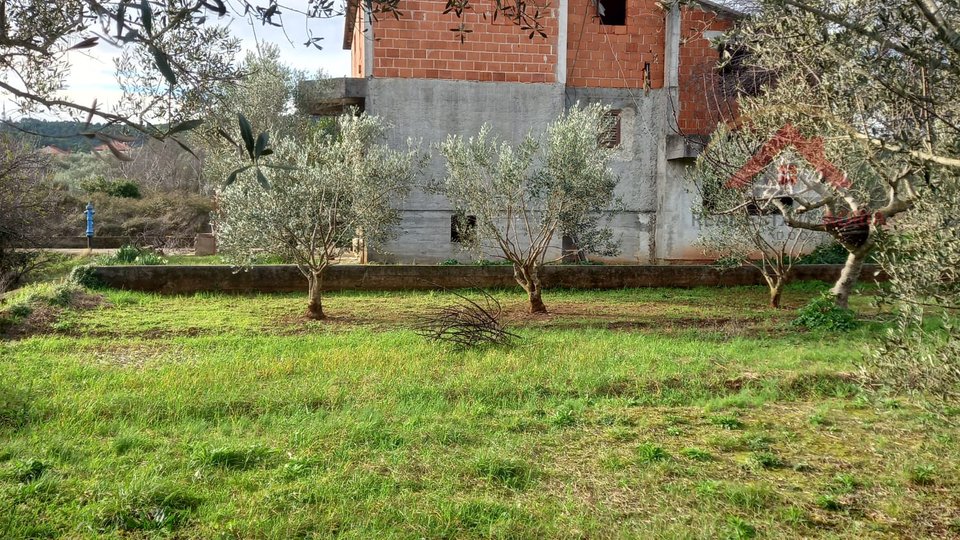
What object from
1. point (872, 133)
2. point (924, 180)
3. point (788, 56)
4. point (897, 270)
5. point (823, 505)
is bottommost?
point (823, 505)

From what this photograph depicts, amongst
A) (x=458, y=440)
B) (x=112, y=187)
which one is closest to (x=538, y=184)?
(x=458, y=440)

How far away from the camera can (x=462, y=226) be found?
47.7 feet

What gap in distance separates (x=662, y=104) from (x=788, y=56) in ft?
44.7

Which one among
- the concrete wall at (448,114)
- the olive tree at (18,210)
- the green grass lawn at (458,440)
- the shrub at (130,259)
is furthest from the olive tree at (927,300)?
the shrub at (130,259)

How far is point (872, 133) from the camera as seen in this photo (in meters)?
5.26

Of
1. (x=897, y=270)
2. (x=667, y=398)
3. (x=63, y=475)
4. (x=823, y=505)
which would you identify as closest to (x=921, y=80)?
(x=897, y=270)

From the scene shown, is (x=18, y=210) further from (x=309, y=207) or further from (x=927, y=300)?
(x=927, y=300)

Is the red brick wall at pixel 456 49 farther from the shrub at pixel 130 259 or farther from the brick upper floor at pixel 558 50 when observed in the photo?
the shrub at pixel 130 259

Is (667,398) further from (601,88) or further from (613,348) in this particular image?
(601,88)

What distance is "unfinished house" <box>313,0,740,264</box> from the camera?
18250mm

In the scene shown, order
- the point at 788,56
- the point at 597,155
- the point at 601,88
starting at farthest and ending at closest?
the point at 601,88, the point at 597,155, the point at 788,56

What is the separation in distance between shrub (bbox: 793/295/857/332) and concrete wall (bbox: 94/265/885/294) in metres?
4.76

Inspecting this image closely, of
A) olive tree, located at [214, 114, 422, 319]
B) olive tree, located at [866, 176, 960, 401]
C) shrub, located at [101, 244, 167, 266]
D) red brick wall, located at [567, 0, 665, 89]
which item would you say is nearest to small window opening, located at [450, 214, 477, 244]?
olive tree, located at [214, 114, 422, 319]

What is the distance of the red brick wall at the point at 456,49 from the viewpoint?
1812 cm
